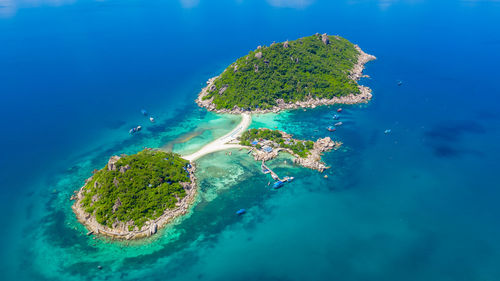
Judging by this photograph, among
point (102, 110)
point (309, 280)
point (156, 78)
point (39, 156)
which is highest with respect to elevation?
point (156, 78)

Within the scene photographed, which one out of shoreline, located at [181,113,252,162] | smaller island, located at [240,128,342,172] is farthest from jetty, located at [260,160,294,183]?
shoreline, located at [181,113,252,162]

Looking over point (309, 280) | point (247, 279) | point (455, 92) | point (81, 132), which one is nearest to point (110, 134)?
point (81, 132)

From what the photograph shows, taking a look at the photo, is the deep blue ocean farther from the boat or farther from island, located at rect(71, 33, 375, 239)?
island, located at rect(71, 33, 375, 239)

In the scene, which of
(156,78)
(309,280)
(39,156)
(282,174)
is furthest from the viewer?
(156,78)

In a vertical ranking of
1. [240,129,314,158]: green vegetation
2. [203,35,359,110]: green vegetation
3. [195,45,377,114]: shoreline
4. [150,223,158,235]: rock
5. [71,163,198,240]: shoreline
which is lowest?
[150,223,158,235]: rock

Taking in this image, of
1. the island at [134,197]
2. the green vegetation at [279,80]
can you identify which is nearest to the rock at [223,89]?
the green vegetation at [279,80]

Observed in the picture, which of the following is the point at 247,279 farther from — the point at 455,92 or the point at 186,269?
the point at 455,92

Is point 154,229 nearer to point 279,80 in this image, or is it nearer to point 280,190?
point 280,190
